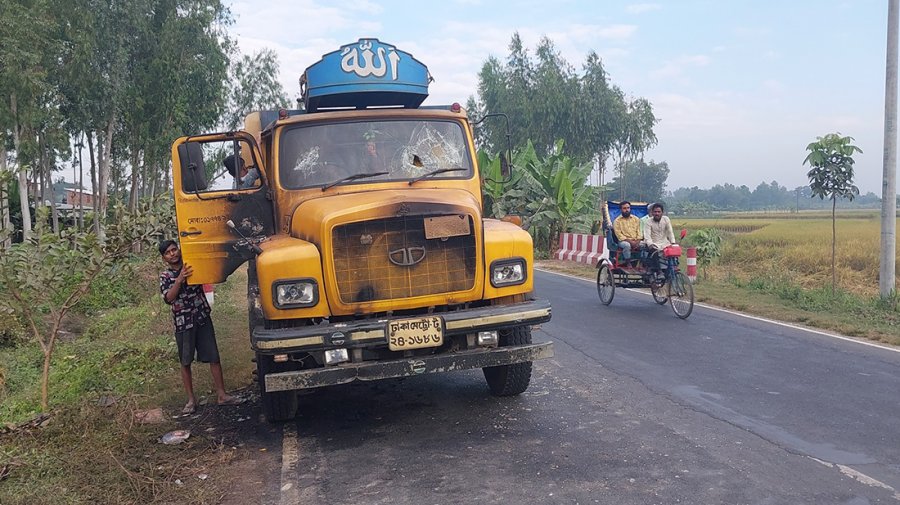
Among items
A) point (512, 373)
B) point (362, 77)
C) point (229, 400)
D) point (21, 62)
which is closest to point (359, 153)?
point (362, 77)

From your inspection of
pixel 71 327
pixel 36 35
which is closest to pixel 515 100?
pixel 36 35

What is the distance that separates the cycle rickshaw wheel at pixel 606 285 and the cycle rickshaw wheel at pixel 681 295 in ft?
4.04

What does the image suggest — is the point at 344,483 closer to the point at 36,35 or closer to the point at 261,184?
the point at 261,184

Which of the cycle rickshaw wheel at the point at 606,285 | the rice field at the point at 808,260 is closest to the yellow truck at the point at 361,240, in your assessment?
the cycle rickshaw wheel at the point at 606,285

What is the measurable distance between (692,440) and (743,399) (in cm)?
140

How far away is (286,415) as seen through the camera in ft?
19.5

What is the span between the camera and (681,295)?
11.1 metres

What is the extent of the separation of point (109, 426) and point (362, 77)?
12.1 feet

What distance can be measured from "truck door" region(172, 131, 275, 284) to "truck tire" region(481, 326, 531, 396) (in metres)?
2.26

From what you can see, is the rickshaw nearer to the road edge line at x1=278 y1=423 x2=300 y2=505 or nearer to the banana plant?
the road edge line at x1=278 y1=423 x2=300 y2=505

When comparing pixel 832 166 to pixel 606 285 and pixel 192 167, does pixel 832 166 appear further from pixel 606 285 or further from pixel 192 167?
pixel 192 167

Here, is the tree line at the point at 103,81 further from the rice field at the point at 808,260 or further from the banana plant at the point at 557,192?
the rice field at the point at 808,260

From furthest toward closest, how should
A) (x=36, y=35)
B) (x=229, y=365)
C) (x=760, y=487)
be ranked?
1. (x=36, y=35)
2. (x=229, y=365)
3. (x=760, y=487)

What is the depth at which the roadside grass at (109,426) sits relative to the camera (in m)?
4.60
